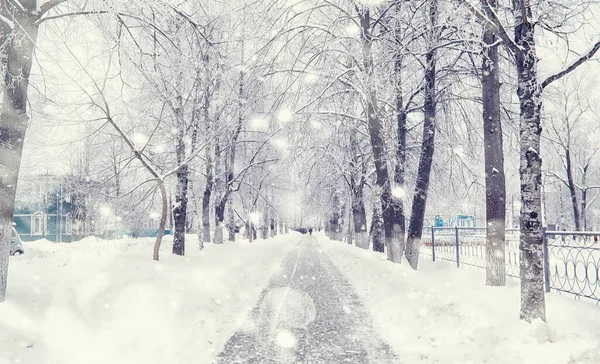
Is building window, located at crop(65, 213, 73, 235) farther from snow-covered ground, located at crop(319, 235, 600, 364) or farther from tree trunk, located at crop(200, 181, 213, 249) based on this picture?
snow-covered ground, located at crop(319, 235, 600, 364)

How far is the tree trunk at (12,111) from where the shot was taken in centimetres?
656

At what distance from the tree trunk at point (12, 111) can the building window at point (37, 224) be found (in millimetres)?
42376

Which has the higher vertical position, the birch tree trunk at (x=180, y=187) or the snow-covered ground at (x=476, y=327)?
the birch tree trunk at (x=180, y=187)

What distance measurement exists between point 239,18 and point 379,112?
6073mm

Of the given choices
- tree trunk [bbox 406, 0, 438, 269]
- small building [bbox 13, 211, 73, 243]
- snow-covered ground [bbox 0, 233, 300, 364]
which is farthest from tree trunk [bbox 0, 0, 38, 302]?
small building [bbox 13, 211, 73, 243]

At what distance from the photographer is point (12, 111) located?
6.69 meters

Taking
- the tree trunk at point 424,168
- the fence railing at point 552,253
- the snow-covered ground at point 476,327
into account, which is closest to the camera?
the snow-covered ground at point 476,327

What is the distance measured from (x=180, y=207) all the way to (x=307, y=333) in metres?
10.2

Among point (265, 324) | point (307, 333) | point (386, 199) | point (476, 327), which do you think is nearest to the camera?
point (476, 327)

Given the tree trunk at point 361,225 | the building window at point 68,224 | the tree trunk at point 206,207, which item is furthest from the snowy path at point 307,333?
the building window at point 68,224

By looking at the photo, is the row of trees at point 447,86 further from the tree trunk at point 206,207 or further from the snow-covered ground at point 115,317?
the tree trunk at point 206,207

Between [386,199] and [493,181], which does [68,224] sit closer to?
[386,199]

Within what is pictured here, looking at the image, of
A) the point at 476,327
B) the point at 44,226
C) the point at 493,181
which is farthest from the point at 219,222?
the point at 44,226

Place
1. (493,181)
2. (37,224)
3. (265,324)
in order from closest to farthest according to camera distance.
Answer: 1. (265,324)
2. (493,181)
3. (37,224)
